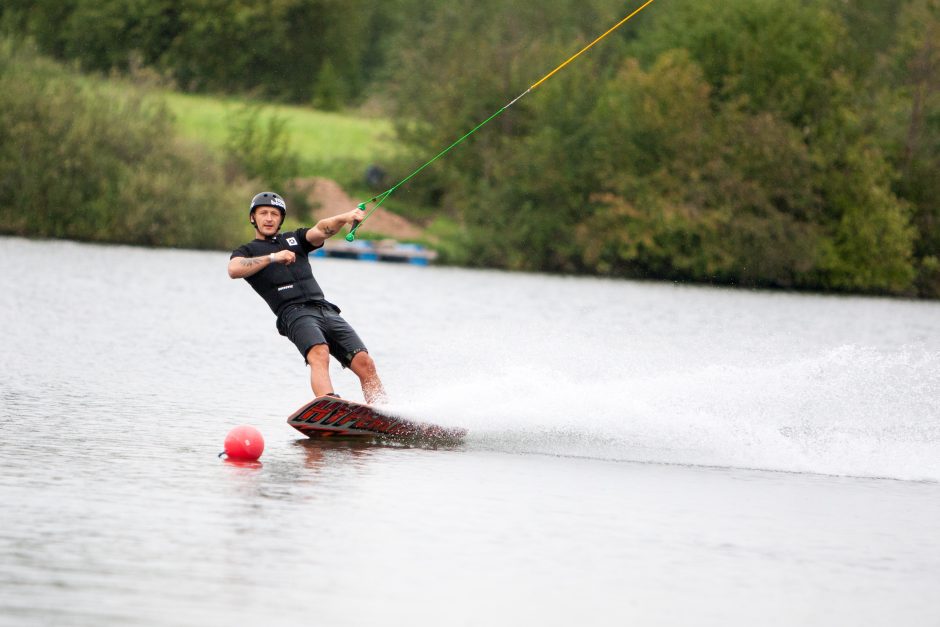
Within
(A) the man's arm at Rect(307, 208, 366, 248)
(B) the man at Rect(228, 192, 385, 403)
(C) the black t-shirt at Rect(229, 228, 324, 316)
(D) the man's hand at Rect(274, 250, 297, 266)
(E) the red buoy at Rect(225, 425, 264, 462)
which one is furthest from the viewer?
(C) the black t-shirt at Rect(229, 228, 324, 316)

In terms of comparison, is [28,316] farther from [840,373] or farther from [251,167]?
[251,167]

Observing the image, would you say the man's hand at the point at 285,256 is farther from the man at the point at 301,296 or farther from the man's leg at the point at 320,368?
the man's leg at the point at 320,368

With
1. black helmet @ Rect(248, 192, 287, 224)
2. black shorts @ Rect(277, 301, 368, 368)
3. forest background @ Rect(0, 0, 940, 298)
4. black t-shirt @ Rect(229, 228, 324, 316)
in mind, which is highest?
forest background @ Rect(0, 0, 940, 298)

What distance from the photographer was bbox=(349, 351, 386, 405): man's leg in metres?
12.4

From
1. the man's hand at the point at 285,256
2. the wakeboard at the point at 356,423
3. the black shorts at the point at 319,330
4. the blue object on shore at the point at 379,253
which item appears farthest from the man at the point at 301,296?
the blue object on shore at the point at 379,253

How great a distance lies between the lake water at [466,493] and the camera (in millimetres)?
7207

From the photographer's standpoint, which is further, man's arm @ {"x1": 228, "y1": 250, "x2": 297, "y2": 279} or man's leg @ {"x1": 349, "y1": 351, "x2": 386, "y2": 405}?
man's leg @ {"x1": 349, "y1": 351, "x2": 386, "y2": 405}

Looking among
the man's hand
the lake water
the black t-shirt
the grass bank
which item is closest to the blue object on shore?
the grass bank

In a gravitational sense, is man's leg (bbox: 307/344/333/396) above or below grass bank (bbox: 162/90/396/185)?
below

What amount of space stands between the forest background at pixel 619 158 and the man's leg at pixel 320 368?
127 ft

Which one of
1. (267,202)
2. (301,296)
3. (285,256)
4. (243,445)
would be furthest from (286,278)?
(243,445)

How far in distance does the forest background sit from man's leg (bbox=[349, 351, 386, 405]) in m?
38.4

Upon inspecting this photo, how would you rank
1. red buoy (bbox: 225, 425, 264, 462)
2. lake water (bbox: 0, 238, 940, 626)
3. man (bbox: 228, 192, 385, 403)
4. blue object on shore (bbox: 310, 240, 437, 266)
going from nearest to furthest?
1. lake water (bbox: 0, 238, 940, 626)
2. red buoy (bbox: 225, 425, 264, 462)
3. man (bbox: 228, 192, 385, 403)
4. blue object on shore (bbox: 310, 240, 437, 266)

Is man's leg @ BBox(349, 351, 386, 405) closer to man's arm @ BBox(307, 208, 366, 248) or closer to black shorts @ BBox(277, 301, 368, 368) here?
black shorts @ BBox(277, 301, 368, 368)
